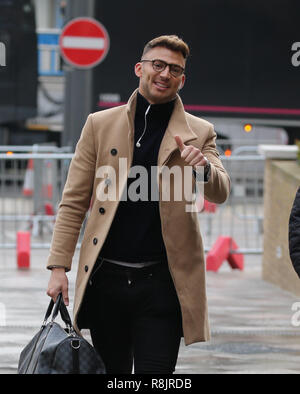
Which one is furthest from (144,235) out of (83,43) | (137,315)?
(83,43)

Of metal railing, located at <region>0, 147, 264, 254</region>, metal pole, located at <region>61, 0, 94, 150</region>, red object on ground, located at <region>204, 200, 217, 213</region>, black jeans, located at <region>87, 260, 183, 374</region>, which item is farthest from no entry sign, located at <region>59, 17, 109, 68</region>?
black jeans, located at <region>87, 260, 183, 374</region>

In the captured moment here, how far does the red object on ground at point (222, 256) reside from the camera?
1155 cm

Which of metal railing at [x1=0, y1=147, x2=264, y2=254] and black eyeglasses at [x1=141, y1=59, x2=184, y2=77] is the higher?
black eyeglasses at [x1=141, y1=59, x2=184, y2=77]

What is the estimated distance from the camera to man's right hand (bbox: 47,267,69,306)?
14.7 ft

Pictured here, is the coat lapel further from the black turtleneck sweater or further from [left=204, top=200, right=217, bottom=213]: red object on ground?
[left=204, top=200, right=217, bottom=213]: red object on ground

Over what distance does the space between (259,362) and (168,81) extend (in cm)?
307

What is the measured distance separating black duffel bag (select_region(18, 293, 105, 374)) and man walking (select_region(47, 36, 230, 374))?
271 mm

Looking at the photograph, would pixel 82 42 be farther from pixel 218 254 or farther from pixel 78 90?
pixel 218 254

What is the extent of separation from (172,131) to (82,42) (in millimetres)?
8365

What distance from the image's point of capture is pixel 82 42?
12.7 m
